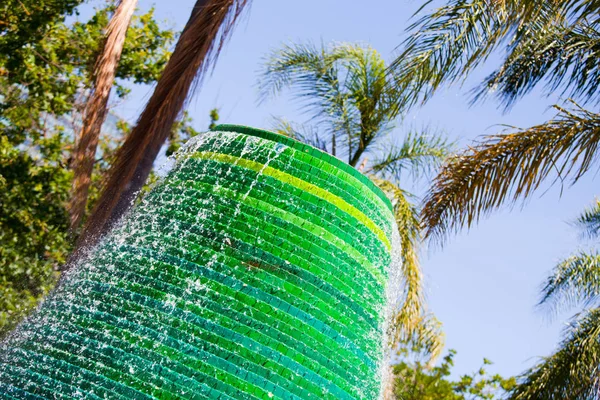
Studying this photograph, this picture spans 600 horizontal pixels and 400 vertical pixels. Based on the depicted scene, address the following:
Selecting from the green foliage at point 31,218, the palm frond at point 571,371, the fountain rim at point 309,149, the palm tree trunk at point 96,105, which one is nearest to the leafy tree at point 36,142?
the green foliage at point 31,218

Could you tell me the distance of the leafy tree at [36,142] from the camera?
9531mm

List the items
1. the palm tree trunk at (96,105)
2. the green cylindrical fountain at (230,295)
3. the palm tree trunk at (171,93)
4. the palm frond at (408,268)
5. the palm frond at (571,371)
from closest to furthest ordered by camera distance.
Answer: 1. the green cylindrical fountain at (230,295)
2. the palm tree trunk at (171,93)
3. the palm tree trunk at (96,105)
4. the palm frond at (408,268)
5. the palm frond at (571,371)

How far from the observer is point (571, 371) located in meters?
8.62

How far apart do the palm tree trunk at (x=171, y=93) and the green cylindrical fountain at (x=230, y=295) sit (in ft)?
7.82

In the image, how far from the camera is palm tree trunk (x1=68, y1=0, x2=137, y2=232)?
6.05 m

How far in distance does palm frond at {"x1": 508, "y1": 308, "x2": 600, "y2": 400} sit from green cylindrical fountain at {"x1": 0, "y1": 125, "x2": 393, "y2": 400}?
6600 millimetres

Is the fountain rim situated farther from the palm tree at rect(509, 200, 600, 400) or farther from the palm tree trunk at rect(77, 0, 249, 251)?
the palm tree at rect(509, 200, 600, 400)

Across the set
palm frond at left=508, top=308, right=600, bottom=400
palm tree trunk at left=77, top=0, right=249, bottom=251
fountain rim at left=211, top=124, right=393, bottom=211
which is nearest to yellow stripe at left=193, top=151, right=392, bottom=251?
fountain rim at left=211, top=124, right=393, bottom=211

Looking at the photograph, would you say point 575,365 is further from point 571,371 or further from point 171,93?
point 171,93

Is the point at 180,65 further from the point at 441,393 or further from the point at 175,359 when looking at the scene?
the point at 441,393

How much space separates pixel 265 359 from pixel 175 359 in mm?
262

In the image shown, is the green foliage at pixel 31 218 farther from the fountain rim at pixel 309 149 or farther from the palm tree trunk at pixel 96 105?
the fountain rim at pixel 309 149

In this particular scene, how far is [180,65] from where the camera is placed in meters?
5.27

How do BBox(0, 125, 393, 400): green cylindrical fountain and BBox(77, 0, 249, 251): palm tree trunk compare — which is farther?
BBox(77, 0, 249, 251): palm tree trunk
